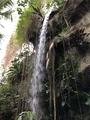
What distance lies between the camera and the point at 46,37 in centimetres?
653

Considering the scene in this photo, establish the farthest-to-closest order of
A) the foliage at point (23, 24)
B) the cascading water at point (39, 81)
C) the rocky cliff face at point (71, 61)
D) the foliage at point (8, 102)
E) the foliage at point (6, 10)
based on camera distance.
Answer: the foliage at point (6, 10) < the foliage at point (23, 24) < the foliage at point (8, 102) < the cascading water at point (39, 81) < the rocky cliff face at point (71, 61)

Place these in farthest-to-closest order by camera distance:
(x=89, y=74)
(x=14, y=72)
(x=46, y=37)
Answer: (x=14, y=72)
(x=46, y=37)
(x=89, y=74)

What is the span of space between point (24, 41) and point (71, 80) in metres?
2.91

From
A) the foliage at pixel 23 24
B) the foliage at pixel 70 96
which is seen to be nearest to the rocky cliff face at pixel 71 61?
the foliage at pixel 70 96

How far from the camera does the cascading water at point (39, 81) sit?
5.27 m

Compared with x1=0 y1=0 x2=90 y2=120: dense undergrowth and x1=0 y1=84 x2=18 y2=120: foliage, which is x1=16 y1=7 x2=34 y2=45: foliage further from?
x1=0 y1=84 x2=18 y2=120: foliage

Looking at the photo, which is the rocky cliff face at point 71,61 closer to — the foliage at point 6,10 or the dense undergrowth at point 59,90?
the dense undergrowth at point 59,90

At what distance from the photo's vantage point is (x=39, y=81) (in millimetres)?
5777

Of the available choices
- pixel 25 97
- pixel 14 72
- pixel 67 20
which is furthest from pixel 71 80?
pixel 14 72

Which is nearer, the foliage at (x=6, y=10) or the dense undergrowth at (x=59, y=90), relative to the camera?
the dense undergrowth at (x=59, y=90)

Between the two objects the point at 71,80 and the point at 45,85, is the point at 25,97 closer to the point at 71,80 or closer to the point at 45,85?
the point at 45,85

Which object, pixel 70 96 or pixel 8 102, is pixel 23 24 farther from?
pixel 70 96

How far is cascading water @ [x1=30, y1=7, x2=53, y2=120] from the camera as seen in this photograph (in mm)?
5269

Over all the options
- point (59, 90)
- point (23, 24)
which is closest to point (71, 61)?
point (59, 90)
